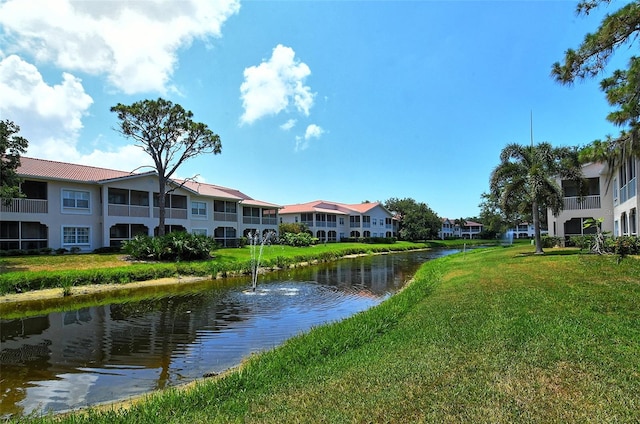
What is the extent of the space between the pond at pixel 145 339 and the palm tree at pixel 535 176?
11.0 m

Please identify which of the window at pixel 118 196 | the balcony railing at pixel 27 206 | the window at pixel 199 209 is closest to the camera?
the balcony railing at pixel 27 206

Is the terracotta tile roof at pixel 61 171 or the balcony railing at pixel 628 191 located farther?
the terracotta tile roof at pixel 61 171

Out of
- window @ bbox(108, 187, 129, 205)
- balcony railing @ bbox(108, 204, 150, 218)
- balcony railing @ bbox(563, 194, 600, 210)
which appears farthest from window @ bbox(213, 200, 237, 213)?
balcony railing @ bbox(563, 194, 600, 210)

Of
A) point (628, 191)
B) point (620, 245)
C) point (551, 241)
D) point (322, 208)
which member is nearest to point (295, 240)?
point (322, 208)

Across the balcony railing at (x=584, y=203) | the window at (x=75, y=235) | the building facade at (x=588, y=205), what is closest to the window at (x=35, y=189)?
the window at (x=75, y=235)

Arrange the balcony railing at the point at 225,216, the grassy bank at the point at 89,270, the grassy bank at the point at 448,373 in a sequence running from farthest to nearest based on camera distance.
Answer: the balcony railing at the point at 225,216, the grassy bank at the point at 89,270, the grassy bank at the point at 448,373

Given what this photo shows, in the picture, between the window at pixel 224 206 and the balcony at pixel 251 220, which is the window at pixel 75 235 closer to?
the window at pixel 224 206

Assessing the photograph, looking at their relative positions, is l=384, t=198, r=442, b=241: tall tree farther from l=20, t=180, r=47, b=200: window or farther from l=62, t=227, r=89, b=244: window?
l=20, t=180, r=47, b=200: window

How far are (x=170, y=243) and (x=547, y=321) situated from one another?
76.5ft

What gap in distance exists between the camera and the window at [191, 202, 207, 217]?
38094 mm

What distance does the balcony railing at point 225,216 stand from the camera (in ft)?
131

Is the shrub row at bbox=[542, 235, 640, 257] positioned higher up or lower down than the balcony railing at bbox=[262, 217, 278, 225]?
lower down

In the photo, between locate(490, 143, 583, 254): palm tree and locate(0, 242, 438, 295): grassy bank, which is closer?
locate(0, 242, 438, 295): grassy bank

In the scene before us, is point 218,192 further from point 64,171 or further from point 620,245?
point 620,245
